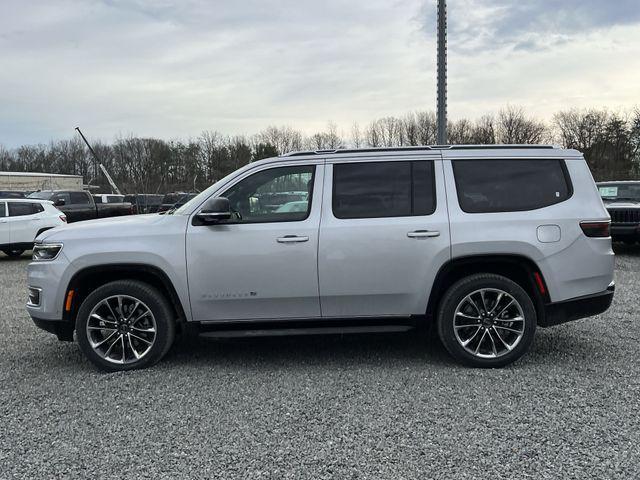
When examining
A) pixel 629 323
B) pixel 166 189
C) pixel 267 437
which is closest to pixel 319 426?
pixel 267 437

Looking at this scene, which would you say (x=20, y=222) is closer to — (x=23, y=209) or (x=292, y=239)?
(x=23, y=209)

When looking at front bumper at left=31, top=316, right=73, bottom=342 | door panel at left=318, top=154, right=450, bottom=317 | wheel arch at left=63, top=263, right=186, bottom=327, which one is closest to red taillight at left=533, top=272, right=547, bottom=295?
door panel at left=318, top=154, right=450, bottom=317

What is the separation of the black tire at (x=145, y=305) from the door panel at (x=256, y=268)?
27cm

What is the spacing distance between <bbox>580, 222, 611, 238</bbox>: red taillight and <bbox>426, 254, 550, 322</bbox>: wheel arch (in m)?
0.53

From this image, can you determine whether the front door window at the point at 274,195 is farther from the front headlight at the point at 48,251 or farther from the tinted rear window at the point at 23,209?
the tinted rear window at the point at 23,209

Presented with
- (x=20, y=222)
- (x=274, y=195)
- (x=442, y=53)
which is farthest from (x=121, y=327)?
(x=20, y=222)

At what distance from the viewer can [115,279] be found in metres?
4.84

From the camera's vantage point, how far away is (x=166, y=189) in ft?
159

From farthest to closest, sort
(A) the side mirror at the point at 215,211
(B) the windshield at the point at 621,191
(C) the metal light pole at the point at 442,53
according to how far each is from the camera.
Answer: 1. (B) the windshield at the point at 621,191
2. (C) the metal light pole at the point at 442,53
3. (A) the side mirror at the point at 215,211

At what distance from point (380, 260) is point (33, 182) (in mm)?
76369

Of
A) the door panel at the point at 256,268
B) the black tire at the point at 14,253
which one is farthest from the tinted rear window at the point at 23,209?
the door panel at the point at 256,268

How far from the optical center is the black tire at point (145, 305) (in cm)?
463

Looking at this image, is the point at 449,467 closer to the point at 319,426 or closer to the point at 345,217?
the point at 319,426

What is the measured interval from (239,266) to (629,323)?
4617 millimetres
